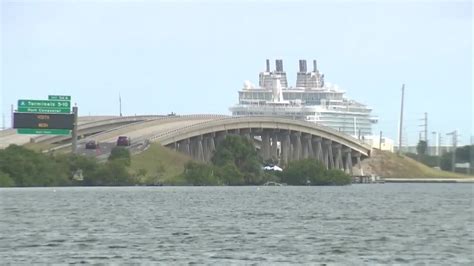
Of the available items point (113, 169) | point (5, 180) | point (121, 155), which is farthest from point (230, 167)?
point (5, 180)

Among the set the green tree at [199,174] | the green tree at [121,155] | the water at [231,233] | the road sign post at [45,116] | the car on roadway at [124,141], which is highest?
the road sign post at [45,116]

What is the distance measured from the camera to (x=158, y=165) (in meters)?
178

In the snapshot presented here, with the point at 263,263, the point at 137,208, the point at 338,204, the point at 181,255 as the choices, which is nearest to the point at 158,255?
the point at 181,255

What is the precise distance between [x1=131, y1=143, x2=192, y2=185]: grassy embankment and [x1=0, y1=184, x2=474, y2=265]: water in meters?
67.4

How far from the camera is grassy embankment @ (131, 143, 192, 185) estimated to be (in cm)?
17525

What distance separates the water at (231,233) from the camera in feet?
177

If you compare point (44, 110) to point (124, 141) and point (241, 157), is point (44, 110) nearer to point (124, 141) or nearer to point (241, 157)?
point (124, 141)

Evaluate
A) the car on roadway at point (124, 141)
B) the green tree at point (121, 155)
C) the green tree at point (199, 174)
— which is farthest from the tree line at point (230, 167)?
the car on roadway at point (124, 141)

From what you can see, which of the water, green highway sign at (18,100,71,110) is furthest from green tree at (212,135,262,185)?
the water

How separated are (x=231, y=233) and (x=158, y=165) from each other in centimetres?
11005

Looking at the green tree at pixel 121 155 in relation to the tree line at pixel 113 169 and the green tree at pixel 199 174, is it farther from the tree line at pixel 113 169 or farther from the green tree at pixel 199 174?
the green tree at pixel 199 174

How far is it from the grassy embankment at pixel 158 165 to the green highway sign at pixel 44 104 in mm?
14488

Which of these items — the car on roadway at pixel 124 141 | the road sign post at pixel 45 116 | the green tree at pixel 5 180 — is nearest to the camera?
the green tree at pixel 5 180

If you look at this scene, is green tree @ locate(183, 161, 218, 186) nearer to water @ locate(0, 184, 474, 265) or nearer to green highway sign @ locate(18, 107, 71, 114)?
green highway sign @ locate(18, 107, 71, 114)
